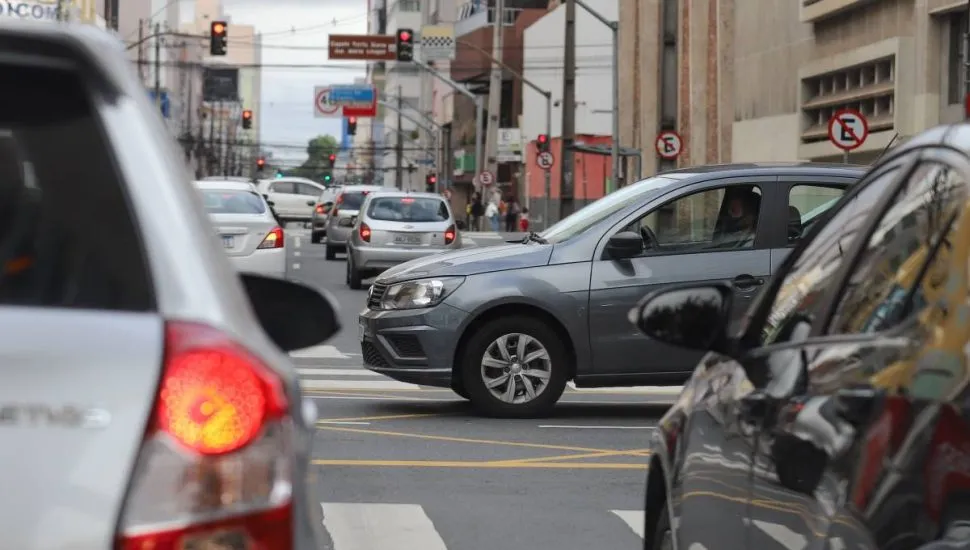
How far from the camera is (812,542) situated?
3477 mm

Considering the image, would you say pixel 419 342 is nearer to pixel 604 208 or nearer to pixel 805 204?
pixel 604 208

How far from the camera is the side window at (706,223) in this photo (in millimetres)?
12133

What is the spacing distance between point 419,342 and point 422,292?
1.12 feet

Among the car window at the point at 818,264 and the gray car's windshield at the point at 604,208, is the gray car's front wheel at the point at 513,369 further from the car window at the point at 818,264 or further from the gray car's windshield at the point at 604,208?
the car window at the point at 818,264

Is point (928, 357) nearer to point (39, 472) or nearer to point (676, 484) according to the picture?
point (39, 472)

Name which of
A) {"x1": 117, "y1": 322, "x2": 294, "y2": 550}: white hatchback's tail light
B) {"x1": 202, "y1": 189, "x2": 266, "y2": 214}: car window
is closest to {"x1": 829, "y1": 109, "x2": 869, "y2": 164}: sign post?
{"x1": 202, "y1": 189, "x2": 266, "y2": 214}: car window

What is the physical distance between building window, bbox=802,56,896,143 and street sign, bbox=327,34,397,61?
56.9m

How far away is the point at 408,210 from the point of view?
28.9m

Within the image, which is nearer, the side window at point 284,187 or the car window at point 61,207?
the car window at point 61,207

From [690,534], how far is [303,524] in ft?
6.63

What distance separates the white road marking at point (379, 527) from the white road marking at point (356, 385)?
5.93 meters

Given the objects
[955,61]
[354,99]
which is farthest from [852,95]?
[354,99]

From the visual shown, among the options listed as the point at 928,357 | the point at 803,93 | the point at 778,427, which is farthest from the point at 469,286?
the point at 803,93

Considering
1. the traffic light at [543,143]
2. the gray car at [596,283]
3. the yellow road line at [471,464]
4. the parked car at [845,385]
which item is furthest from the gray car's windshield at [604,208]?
the traffic light at [543,143]
